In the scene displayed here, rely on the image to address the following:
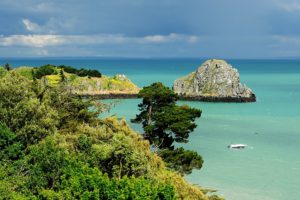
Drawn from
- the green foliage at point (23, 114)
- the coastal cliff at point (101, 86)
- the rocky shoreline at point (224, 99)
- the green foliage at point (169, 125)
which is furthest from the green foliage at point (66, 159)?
the coastal cliff at point (101, 86)

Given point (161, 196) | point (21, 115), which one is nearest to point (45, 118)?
point (21, 115)

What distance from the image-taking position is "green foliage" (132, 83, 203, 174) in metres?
33.6

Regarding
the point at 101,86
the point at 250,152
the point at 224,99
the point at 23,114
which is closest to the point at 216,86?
the point at 224,99

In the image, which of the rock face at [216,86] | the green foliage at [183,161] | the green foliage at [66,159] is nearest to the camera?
the green foliage at [66,159]

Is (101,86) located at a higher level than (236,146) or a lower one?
higher

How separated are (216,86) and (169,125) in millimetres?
81327

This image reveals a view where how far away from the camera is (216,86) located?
11644 cm

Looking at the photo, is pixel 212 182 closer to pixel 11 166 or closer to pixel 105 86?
pixel 11 166

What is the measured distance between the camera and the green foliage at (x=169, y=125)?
110 feet

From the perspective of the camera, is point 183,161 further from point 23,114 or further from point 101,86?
point 101,86

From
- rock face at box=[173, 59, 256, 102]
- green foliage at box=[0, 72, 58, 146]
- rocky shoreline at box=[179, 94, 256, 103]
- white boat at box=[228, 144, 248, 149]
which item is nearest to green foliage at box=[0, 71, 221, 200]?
green foliage at box=[0, 72, 58, 146]

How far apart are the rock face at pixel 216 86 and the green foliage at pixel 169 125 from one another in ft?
238

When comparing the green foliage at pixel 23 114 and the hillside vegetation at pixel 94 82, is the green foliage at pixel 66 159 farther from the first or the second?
the hillside vegetation at pixel 94 82

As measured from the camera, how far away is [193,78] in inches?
4796
